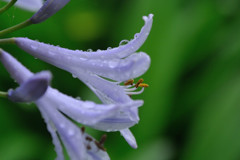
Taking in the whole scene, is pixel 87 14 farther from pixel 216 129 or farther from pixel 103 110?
pixel 103 110

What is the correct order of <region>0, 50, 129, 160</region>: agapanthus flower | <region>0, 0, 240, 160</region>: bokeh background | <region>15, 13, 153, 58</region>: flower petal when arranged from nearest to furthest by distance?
<region>0, 50, 129, 160</region>: agapanthus flower
<region>15, 13, 153, 58</region>: flower petal
<region>0, 0, 240, 160</region>: bokeh background

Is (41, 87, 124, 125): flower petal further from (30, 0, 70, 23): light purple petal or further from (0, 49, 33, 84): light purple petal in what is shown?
(30, 0, 70, 23): light purple petal

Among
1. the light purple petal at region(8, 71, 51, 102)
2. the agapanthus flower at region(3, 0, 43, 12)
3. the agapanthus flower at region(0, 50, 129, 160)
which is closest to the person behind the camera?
the light purple petal at region(8, 71, 51, 102)

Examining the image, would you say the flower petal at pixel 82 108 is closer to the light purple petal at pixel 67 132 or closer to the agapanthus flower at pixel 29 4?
the light purple petal at pixel 67 132

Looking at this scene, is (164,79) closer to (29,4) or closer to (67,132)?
(29,4)

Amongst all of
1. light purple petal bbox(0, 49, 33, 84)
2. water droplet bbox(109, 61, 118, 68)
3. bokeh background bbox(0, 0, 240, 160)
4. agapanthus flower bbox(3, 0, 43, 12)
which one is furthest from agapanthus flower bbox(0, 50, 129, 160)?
bokeh background bbox(0, 0, 240, 160)

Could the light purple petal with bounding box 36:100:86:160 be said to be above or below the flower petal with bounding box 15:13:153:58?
below
